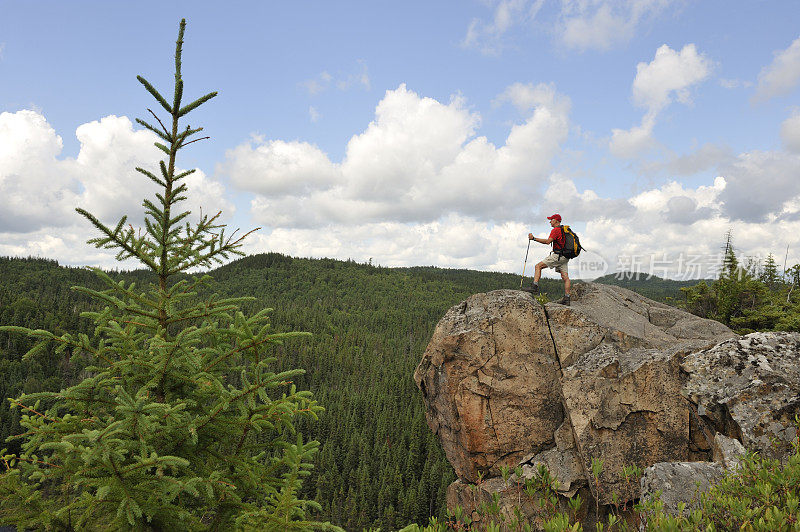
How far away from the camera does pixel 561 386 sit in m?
14.1

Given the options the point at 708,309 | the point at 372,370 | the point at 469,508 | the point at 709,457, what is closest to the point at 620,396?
the point at 709,457

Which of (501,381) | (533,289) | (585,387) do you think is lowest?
(501,381)

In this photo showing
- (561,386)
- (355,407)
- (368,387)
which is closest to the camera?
(561,386)

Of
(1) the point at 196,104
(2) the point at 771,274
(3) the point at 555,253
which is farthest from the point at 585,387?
(2) the point at 771,274

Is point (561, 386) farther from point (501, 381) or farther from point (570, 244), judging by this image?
point (570, 244)

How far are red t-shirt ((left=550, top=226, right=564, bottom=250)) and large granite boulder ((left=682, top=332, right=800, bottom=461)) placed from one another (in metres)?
5.43

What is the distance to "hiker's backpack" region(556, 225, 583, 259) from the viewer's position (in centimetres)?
1484

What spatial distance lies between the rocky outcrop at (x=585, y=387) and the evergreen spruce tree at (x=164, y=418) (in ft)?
22.8

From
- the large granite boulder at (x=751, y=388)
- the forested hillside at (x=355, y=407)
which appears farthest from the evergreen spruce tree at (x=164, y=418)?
the forested hillside at (x=355, y=407)

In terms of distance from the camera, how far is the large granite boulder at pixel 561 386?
1214cm

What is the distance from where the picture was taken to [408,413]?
9131 centimetres

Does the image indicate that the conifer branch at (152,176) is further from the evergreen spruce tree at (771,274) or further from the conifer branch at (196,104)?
the evergreen spruce tree at (771,274)

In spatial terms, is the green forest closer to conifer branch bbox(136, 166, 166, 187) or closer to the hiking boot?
conifer branch bbox(136, 166, 166, 187)

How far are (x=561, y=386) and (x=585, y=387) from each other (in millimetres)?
1107
